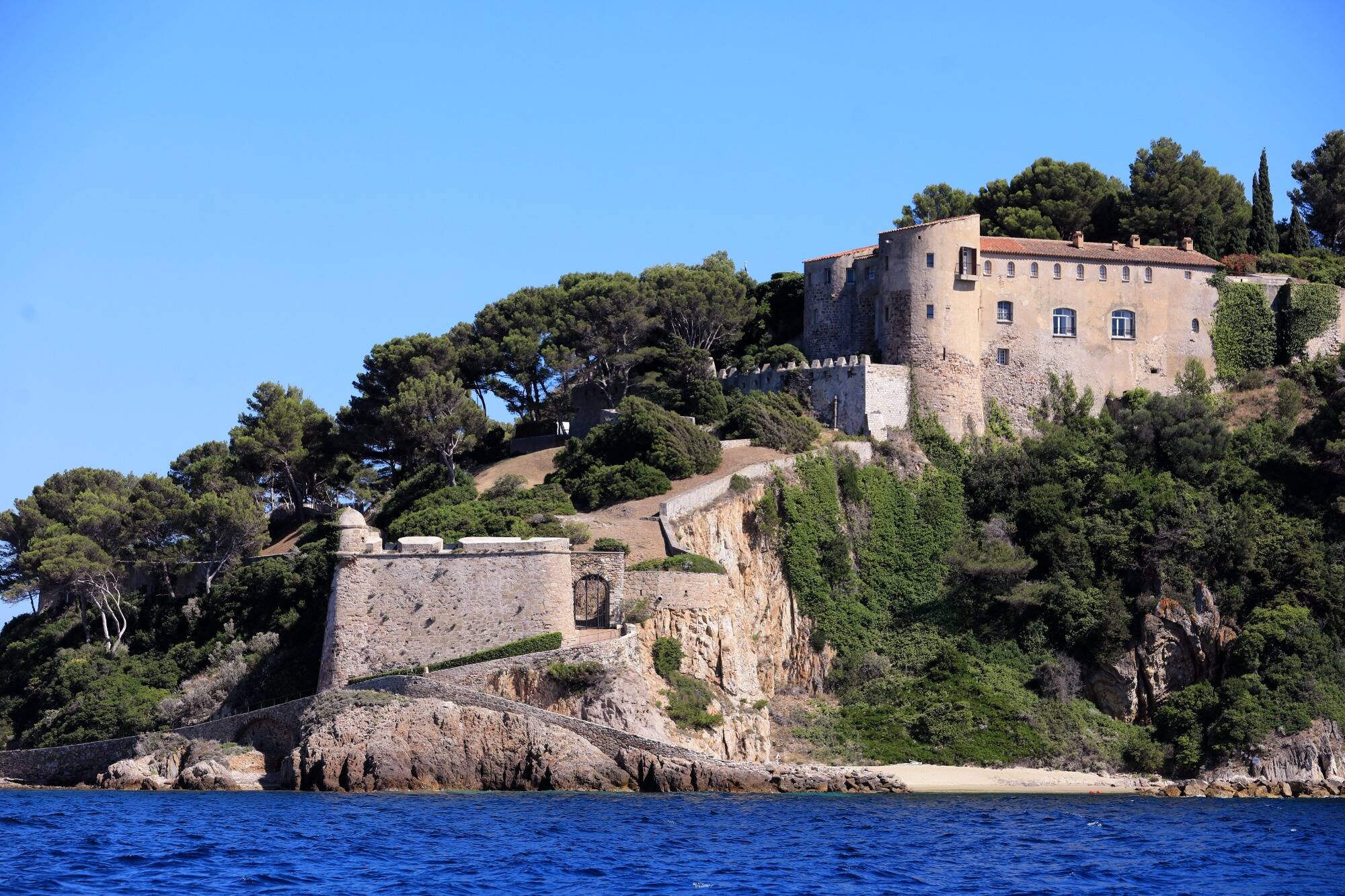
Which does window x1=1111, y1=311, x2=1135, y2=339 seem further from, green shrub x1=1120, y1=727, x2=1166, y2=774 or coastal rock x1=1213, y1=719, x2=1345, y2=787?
coastal rock x1=1213, y1=719, x2=1345, y2=787

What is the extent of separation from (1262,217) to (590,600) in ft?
119

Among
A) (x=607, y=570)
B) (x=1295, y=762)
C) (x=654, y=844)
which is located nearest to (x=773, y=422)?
(x=607, y=570)

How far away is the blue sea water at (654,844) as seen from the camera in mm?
36750

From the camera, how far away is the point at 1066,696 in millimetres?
59250

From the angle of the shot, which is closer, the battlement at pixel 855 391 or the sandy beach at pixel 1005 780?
the sandy beach at pixel 1005 780

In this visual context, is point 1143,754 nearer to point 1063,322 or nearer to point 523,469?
point 1063,322

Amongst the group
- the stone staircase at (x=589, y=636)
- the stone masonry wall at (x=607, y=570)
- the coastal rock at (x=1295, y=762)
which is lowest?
the coastal rock at (x=1295, y=762)

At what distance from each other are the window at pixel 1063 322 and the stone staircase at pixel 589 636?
926 inches

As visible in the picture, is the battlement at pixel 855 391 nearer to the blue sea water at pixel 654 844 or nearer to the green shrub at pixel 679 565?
the green shrub at pixel 679 565

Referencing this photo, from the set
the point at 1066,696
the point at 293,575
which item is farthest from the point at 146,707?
the point at 1066,696

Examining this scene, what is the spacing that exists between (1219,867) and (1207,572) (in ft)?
76.0

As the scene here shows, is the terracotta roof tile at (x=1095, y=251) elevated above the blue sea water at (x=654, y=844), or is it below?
above

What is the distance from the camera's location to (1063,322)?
70125mm

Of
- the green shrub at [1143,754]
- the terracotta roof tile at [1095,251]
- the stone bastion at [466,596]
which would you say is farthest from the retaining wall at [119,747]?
the terracotta roof tile at [1095,251]
